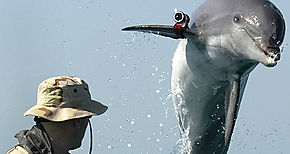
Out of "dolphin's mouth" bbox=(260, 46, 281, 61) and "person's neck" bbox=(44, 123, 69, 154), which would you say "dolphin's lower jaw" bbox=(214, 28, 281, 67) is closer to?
"dolphin's mouth" bbox=(260, 46, 281, 61)

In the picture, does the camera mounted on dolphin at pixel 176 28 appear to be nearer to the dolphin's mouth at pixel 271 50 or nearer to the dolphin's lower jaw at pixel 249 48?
the dolphin's lower jaw at pixel 249 48

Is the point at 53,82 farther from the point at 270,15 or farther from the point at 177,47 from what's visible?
the point at 177,47

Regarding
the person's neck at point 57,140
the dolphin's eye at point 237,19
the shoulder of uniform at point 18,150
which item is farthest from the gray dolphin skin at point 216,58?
the shoulder of uniform at point 18,150

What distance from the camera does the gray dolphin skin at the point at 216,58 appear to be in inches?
235

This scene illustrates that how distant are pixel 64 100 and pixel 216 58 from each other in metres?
3.22

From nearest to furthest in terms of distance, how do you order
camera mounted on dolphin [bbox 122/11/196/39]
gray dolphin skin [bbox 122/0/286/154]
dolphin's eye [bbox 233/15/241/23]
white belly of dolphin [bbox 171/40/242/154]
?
gray dolphin skin [bbox 122/0/286/154] < dolphin's eye [bbox 233/15/241/23] < camera mounted on dolphin [bbox 122/11/196/39] < white belly of dolphin [bbox 171/40/242/154]

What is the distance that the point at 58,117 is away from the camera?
362cm

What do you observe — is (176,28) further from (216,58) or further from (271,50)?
(271,50)

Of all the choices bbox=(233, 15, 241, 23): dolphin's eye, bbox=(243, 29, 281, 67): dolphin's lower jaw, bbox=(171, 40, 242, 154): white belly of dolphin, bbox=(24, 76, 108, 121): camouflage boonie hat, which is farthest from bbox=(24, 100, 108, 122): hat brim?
bbox=(171, 40, 242, 154): white belly of dolphin

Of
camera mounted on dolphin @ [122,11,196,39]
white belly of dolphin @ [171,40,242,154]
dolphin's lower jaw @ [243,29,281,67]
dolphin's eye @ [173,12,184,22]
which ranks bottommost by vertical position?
white belly of dolphin @ [171,40,242,154]

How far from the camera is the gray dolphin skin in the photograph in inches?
235

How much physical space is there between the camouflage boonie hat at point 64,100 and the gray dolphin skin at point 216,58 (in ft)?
8.25

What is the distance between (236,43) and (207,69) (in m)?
0.71

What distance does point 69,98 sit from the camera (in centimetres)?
376
